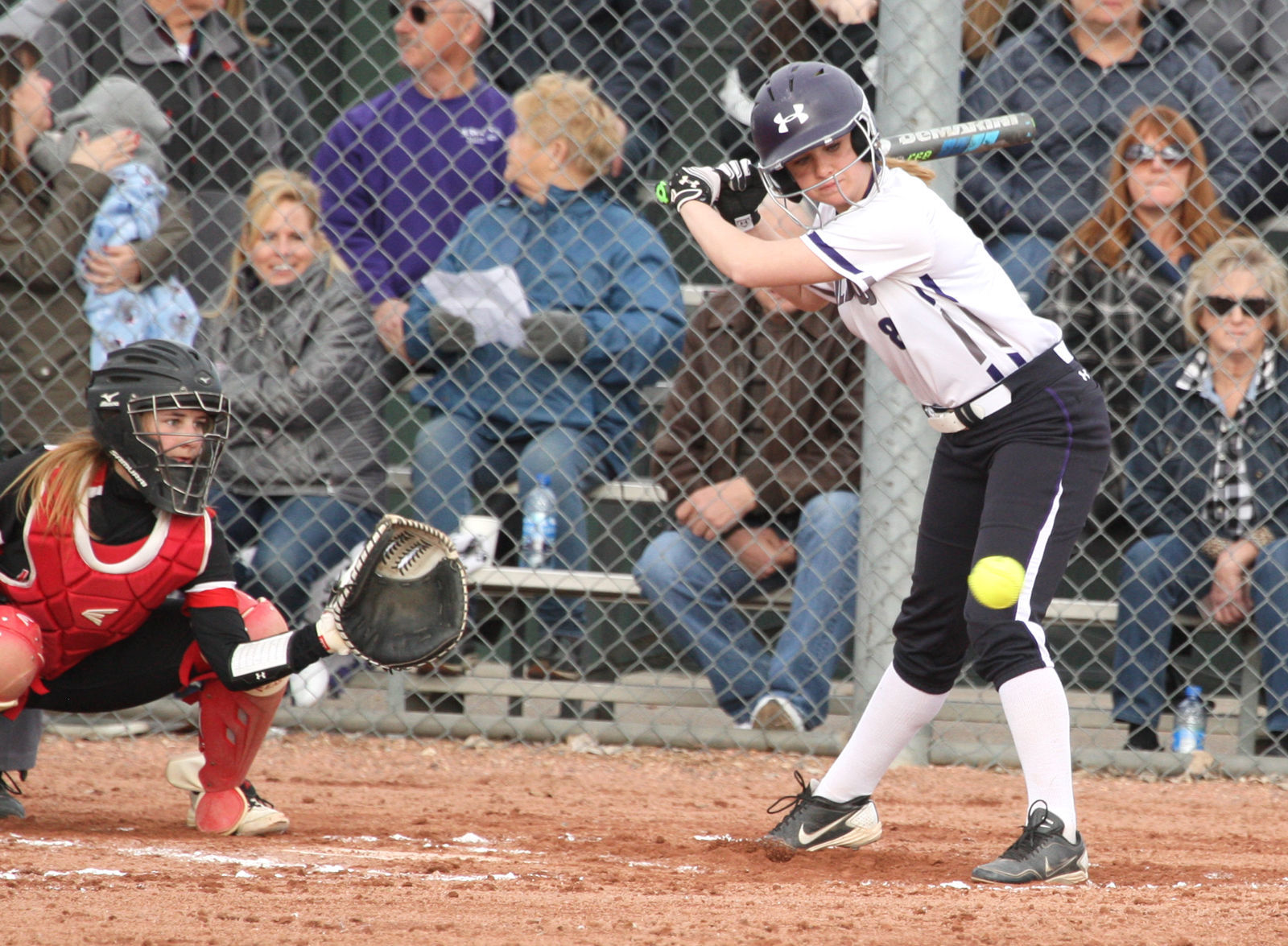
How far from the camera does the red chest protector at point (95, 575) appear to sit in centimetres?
323

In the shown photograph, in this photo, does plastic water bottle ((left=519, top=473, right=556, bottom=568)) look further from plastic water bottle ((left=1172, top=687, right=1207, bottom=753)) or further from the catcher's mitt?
plastic water bottle ((left=1172, top=687, right=1207, bottom=753))

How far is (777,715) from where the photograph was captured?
4543 millimetres

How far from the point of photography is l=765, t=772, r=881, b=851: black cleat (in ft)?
10.6

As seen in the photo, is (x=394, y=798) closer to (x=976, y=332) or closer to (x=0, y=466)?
Result: (x=0, y=466)

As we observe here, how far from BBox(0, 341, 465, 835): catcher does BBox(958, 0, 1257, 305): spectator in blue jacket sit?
2.39 meters

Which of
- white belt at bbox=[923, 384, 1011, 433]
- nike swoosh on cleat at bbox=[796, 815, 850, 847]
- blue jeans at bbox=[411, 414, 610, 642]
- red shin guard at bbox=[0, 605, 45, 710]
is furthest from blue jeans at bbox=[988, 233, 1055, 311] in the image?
red shin guard at bbox=[0, 605, 45, 710]

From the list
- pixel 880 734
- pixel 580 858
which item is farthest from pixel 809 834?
pixel 580 858

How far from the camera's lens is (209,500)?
15.7 feet

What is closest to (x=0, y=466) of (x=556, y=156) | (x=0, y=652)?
(x=0, y=652)

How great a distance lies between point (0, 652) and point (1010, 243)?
10.5 ft

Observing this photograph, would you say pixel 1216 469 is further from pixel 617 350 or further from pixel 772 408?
pixel 617 350

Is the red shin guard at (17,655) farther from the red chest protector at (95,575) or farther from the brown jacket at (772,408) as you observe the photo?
the brown jacket at (772,408)

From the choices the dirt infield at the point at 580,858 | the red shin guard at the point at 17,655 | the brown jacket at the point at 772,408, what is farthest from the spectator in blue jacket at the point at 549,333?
the red shin guard at the point at 17,655

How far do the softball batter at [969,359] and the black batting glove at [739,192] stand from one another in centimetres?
9
